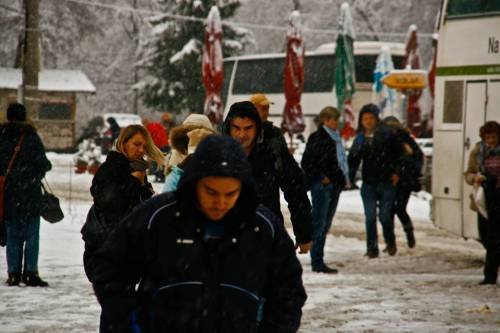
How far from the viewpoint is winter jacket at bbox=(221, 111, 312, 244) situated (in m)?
7.19

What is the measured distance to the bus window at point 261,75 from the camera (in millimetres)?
48344

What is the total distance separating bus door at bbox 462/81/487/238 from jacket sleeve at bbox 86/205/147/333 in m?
11.0

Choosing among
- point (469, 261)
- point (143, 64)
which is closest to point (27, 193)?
point (469, 261)

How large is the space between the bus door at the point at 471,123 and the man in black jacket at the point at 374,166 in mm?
1164

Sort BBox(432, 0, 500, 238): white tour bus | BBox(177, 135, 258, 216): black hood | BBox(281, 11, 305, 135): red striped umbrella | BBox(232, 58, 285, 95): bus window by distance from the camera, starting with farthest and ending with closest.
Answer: BBox(232, 58, 285, 95): bus window < BBox(281, 11, 305, 135): red striped umbrella < BBox(432, 0, 500, 238): white tour bus < BBox(177, 135, 258, 216): black hood

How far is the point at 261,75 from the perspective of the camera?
48.6m

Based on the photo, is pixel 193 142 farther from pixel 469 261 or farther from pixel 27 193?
pixel 469 261

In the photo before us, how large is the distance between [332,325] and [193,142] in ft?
8.14

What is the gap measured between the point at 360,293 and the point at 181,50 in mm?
43505

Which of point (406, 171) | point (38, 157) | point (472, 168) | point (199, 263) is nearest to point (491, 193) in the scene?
point (472, 168)

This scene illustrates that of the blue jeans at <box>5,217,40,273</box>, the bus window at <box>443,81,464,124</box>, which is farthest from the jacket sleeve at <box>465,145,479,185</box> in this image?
the blue jeans at <box>5,217,40,273</box>

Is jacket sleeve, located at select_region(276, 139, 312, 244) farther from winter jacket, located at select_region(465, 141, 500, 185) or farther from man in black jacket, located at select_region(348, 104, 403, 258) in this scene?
man in black jacket, located at select_region(348, 104, 403, 258)

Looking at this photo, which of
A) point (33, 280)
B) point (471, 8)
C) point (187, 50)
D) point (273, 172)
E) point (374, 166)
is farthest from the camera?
point (187, 50)

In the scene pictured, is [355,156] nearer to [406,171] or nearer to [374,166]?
[374,166]
